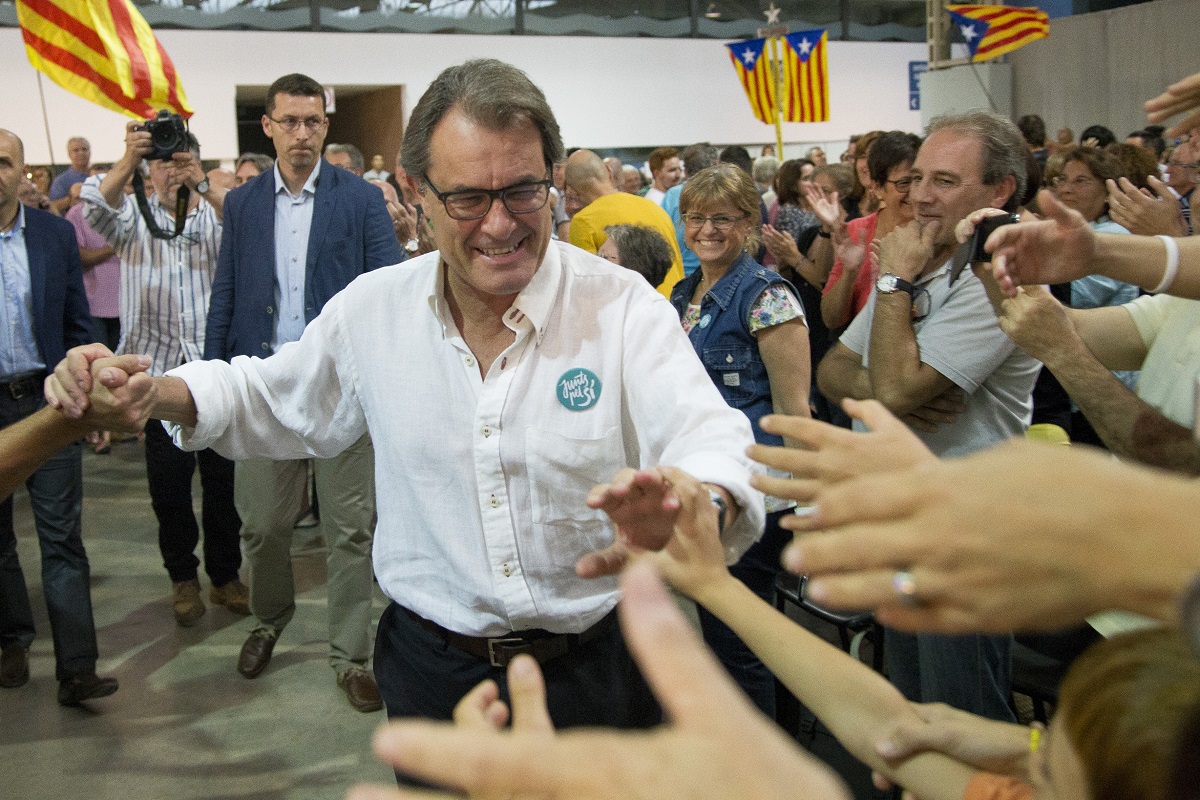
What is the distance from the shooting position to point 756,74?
1048 cm

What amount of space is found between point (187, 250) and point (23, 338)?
2.73ft

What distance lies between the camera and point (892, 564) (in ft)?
2.19

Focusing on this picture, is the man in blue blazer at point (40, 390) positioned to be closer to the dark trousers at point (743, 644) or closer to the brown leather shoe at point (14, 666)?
the brown leather shoe at point (14, 666)

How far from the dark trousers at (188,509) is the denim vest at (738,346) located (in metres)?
2.28

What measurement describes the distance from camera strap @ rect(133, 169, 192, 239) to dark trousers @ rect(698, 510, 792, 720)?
2606 millimetres

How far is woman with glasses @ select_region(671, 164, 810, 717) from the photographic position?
9.21 feet

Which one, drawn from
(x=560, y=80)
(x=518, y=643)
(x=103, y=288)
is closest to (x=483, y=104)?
(x=518, y=643)

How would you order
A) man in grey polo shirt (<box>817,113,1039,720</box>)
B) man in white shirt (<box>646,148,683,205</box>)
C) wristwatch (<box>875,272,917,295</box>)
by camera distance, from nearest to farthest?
man in grey polo shirt (<box>817,113,1039,720</box>), wristwatch (<box>875,272,917,295</box>), man in white shirt (<box>646,148,683,205</box>)

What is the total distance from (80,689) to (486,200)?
274 centimetres

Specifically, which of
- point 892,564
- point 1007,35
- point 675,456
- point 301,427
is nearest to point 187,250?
point 301,427

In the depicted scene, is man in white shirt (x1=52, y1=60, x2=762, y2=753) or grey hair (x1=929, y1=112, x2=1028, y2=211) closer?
man in white shirt (x1=52, y1=60, x2=762, y2=753)

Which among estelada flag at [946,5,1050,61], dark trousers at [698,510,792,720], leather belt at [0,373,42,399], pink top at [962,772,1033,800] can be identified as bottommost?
dark trousers at [698,510,792,720]

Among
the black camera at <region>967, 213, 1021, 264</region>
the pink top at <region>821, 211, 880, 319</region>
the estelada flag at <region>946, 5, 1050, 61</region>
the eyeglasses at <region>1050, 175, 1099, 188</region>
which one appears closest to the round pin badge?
the black camera at <region>967, 213, 1021, 264</region>

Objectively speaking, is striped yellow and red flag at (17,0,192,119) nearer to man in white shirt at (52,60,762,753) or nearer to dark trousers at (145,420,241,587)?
dark trousers at (145,420,241,587)
